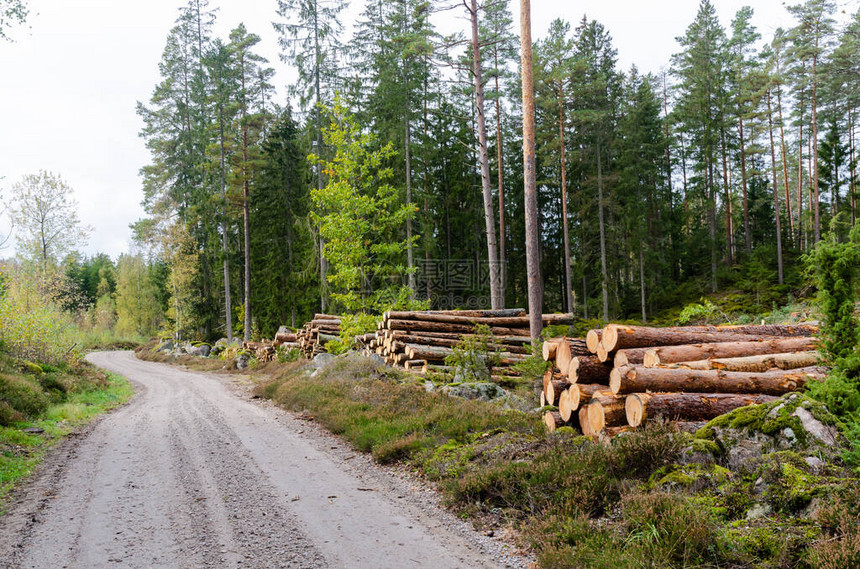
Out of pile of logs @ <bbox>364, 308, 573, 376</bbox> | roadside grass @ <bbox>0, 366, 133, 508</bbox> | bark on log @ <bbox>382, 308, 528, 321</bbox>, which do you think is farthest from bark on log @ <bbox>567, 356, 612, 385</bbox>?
bark on log @ <bbox>382, 308, 528, 321</bbox>

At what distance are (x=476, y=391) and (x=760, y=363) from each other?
5139 mm

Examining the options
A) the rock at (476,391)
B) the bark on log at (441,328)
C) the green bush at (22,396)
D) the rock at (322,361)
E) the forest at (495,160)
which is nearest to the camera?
the rock at (476,391)

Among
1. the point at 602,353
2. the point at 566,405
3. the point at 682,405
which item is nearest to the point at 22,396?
the point at 566,405

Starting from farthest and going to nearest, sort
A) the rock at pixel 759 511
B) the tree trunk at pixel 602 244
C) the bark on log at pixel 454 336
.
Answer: the tree trunk at pixel 602 244
the bark on log at pixel 454 336
the rock at pixel 759 511

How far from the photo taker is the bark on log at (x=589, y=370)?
741cm

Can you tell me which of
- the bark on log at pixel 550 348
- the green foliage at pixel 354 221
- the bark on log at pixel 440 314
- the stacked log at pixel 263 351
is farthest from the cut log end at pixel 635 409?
the stacked log at pixel 263 351

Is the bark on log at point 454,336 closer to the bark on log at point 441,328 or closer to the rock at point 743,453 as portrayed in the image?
the bark on log at point 441,328

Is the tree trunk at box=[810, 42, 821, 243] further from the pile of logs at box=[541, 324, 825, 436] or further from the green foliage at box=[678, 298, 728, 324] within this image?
the pile of logs at box=[541, 324, 825, 436]

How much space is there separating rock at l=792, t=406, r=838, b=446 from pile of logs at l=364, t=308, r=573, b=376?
7.96m

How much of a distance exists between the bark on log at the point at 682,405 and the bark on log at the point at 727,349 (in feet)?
2.94

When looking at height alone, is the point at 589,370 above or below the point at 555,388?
above

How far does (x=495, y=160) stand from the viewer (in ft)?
117

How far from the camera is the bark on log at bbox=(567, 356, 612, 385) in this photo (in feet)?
24.3

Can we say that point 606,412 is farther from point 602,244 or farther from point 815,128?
point 815,128
